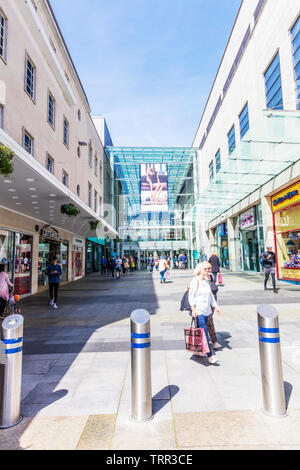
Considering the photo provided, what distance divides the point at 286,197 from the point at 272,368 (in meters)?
12.5

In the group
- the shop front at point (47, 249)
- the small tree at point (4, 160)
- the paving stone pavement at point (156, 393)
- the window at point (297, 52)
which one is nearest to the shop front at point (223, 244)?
the window at point (297, 52)

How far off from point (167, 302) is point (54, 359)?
5595 millimetres

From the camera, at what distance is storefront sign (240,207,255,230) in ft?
59.3

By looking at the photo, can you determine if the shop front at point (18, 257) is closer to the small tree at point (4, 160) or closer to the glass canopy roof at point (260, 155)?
the small tree at point (4, 160)

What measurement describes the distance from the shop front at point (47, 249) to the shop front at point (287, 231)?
475 inches

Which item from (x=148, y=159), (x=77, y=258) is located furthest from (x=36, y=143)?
(x=148, y=159)

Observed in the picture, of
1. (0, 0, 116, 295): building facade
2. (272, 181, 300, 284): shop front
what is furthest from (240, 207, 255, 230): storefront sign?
(0, 0, 116, 295): building facade

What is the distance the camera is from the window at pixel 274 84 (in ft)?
43.6

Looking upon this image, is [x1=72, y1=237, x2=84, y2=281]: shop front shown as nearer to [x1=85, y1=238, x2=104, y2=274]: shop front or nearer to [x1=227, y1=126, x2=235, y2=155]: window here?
[x1=85, y1=238, x2=104, y2=274]: shop front

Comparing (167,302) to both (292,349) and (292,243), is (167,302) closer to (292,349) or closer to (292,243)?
(292,349)

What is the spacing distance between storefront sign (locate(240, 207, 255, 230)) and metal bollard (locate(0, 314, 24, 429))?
56.6 ft
